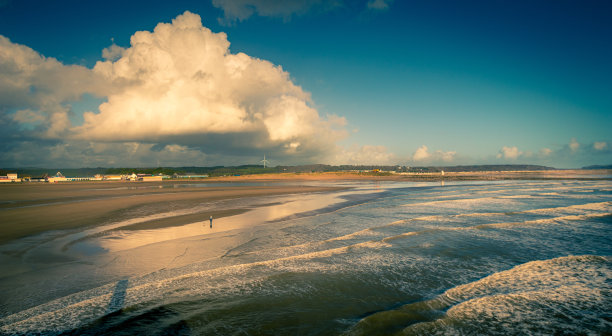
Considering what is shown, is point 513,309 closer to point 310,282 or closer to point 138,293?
point 310,282

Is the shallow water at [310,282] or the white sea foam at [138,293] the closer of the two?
the white sea foam at [138,293]

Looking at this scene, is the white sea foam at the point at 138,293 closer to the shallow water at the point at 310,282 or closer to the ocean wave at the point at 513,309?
the shallow water at the point at 310,282

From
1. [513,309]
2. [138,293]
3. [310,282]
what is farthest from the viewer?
[310,282]

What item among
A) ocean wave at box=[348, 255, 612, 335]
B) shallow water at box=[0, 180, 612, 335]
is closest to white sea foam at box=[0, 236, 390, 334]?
shallow water at box=[0, 180, 612, 335]

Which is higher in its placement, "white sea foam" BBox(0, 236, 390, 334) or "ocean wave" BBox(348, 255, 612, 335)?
"white sea foam" BBox(0, 236, 390, 334)

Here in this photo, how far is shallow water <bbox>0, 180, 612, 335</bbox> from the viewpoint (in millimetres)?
5535

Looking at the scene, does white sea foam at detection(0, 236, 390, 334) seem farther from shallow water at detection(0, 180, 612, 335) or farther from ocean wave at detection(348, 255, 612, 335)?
ocean wave at detection(348, 255, 612, 335)

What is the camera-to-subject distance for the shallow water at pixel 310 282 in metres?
5.54

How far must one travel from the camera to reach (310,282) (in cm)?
774

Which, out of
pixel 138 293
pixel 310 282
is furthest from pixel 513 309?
pixel 138 293

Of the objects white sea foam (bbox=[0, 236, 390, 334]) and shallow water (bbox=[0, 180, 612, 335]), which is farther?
shallow water (bbox=[0, 180, 612, 335])

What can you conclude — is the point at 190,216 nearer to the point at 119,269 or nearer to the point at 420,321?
the point at 119,269

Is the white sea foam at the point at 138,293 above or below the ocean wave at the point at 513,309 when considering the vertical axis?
above

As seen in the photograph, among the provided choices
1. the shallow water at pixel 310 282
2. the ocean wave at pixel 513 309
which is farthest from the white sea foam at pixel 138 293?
the ocean wave at pixel 513 309
